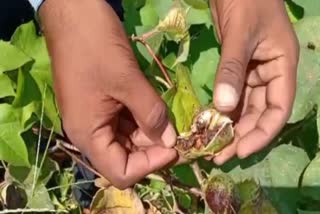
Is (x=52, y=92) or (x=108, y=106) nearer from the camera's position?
(x=108, y=106)

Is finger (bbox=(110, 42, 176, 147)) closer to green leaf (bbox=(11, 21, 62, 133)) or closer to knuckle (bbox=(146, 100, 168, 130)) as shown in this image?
knuckle (bbox=(146, 100, 168, 130))

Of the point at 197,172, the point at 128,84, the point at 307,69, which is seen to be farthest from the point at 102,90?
the point at 307,69

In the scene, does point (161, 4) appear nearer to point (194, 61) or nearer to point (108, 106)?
point (194, 61)

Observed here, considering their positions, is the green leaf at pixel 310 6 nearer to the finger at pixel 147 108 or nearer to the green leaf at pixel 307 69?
the green leaf at pixel 307 69

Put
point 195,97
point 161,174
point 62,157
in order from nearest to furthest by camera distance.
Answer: point 195,97, point 161,174, point 62,157

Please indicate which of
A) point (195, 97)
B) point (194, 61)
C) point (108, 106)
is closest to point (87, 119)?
point (108, 106)

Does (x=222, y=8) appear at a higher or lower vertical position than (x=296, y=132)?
higher

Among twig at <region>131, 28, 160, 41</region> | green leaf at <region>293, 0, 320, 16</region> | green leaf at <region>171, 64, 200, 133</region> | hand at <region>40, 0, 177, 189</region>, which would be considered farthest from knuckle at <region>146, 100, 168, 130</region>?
green leaf at <region>293, 0, 320, 16</region>
